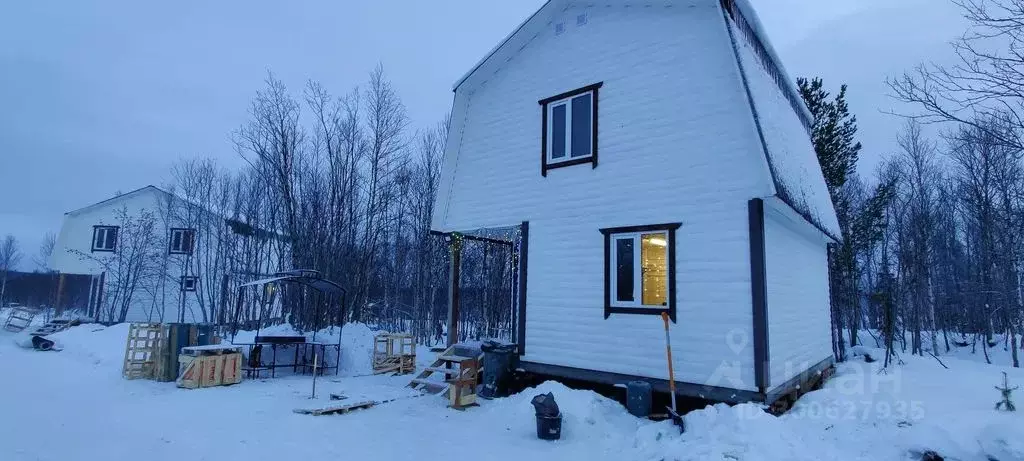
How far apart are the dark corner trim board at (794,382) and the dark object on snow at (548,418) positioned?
2559 mm

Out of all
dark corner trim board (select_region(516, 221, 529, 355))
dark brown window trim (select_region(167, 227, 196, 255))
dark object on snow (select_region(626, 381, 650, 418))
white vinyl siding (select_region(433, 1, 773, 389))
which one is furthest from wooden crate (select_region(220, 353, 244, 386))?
dark brown window trim (select_region(167, 227, 196, 255))

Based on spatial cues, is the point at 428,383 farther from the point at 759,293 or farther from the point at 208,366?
the point at 759,293

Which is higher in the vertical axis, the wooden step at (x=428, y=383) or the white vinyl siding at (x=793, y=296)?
the white vinyl siding at (x=793, y=296)

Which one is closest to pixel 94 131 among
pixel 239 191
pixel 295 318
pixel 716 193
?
pixel 239 191

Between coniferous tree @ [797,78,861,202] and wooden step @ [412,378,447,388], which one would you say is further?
coniferous tree @ [797,78,861,202]

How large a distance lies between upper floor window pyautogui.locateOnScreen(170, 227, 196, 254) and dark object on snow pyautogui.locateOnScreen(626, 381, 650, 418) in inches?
976

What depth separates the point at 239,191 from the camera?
26.3 meters

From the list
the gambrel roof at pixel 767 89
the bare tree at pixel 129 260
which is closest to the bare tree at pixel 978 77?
the gambrel roof at pixel 767 89

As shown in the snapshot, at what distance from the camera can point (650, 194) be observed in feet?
24.7

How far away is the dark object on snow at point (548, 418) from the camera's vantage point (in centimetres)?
622

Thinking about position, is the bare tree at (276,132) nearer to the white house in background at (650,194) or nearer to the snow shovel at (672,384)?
the white house in background at (650,194)

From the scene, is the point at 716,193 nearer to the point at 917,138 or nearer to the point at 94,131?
the point at 917,138

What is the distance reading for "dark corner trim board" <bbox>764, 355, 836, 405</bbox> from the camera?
6395 mm

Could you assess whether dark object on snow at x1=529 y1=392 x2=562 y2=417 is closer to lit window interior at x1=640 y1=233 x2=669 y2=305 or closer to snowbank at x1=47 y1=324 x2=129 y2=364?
lit window interior at x1=640 y1=233 x2=669 y2=305
